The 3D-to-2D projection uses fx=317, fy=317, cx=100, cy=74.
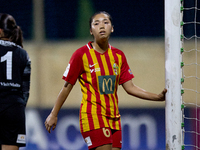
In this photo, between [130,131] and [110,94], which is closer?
[110,94]

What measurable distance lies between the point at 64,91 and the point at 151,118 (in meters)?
Result: 2.64

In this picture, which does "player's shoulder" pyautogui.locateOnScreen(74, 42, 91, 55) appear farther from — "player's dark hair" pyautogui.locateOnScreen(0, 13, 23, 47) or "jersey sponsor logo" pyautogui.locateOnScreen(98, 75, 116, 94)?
"player's dark hair" pyautogui.locateOnScreen(0, 13, 23, 47)

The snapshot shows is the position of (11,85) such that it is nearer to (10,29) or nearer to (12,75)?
(12,75)

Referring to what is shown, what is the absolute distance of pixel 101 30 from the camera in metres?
2.21

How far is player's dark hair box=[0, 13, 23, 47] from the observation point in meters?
2.11

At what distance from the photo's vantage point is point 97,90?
2137mm

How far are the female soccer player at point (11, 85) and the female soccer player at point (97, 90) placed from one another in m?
0.21

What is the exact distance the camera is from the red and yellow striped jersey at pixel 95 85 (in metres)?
2.12

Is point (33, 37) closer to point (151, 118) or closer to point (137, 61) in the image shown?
point (137, 61)

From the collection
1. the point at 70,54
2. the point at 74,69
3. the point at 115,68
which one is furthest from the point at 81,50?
the point at 70,54

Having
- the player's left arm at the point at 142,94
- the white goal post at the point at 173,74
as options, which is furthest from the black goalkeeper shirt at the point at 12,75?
the white goal post at the point at 173,74

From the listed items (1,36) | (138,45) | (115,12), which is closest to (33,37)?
(115,12)

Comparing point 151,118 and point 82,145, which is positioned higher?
point 151,118

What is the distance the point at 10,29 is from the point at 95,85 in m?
0.69
